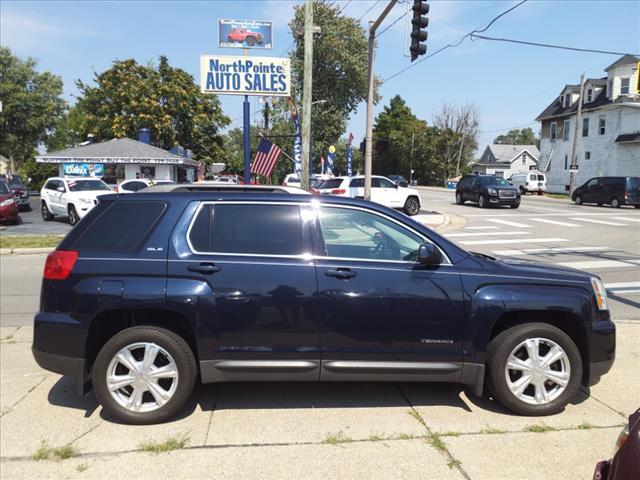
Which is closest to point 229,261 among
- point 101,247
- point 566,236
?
point 101,247

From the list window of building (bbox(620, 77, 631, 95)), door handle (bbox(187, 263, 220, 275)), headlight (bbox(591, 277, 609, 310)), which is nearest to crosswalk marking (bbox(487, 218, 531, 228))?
headlight (bbox(591, 277, 609, 310))

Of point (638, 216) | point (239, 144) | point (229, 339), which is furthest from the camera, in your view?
point (239, 144)

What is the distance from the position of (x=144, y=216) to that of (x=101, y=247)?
0.39m

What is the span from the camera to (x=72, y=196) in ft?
61.3

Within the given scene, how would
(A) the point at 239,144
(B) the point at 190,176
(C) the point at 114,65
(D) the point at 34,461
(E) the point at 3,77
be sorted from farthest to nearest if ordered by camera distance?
(A) the point at 239,144, (E) the point at 3,77, (C) the point at 114,65, (B) the point at 190,176, (D) the point at 34,461

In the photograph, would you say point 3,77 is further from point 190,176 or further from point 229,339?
point 229,339

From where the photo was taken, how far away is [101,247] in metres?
3.78

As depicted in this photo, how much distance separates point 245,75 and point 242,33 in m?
1.40

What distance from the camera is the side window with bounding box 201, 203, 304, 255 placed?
3.80m

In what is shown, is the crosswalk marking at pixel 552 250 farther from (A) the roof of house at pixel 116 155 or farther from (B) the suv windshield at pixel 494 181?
(A) the roof of house at pixel 116 155

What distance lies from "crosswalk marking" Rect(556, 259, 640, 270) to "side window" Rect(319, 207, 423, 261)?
8.22 metres

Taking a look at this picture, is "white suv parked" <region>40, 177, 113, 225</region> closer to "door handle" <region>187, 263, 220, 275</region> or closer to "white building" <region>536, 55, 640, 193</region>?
"door handle" <region>187, 263, 220, 275</region>

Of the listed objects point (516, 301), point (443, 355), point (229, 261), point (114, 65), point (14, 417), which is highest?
point (114, 65)

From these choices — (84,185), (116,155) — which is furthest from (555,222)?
(116,155)
